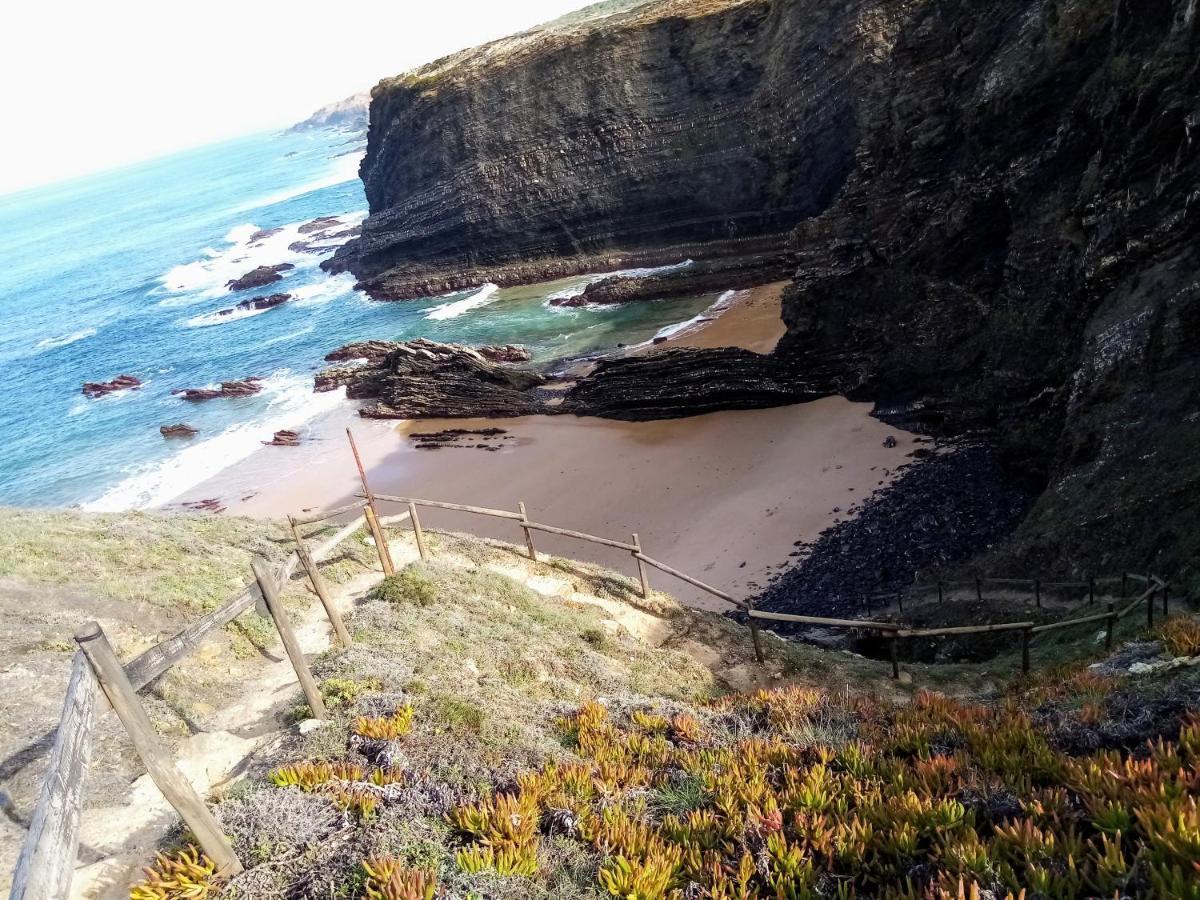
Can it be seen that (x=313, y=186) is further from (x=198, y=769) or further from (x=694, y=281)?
(x=198, y=769)

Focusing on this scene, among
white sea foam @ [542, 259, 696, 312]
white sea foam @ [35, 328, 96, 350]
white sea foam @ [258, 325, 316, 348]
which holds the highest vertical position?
white sea foam @ [35, 328, 96, 350]

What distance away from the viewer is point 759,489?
20.4 meters

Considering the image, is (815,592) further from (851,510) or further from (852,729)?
(852,729)

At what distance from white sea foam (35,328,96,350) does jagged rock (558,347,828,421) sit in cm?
4971

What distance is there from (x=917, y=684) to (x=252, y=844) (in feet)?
27.7

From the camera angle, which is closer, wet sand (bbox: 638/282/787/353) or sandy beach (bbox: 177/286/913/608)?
sandy beach (bbox: 177/286/913/608)

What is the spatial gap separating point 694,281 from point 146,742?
123 ft

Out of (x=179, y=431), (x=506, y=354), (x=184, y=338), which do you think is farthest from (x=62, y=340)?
(x=506, y=354)

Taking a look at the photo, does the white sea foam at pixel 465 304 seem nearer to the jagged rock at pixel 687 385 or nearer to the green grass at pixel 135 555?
the jagged rock at pixel 687 385

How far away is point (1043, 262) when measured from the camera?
1697cm

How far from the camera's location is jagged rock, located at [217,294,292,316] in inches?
2144

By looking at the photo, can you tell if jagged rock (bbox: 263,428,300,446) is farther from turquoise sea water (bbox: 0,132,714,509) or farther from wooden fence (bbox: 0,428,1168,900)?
wooden fence (bbox: 0,428,1168,900)

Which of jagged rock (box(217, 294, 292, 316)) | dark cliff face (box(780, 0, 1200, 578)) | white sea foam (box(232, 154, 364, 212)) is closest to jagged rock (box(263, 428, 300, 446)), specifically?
dark cliff face (box(780, 0, 1200, 578))

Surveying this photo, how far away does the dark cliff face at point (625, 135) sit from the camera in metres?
36.6
